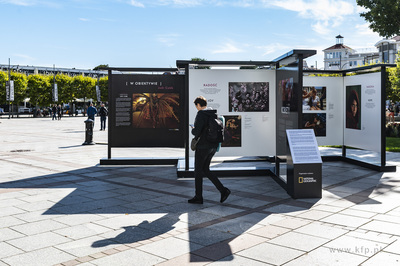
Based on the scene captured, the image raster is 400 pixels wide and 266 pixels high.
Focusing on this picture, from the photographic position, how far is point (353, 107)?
463 inches

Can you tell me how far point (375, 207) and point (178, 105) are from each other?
6242 millimetres

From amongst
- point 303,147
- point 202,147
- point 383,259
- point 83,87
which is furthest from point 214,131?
point 83,87

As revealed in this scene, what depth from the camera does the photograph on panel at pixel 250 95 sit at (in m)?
10.1

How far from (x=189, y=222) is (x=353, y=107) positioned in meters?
7.53

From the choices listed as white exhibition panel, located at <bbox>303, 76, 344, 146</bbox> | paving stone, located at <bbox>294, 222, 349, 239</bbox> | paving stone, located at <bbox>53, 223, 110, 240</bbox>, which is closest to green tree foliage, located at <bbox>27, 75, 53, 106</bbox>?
white exhibition panel, located at <bbox>303, 76, 344, 146</bbox>

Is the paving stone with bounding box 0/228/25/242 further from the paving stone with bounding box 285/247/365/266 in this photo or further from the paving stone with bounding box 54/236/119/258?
the paving stone with bounding box 285/247/365/266

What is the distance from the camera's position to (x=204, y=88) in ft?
33.0

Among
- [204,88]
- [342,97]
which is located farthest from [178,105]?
[342,97]

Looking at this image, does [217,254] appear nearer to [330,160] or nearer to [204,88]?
[204,88]

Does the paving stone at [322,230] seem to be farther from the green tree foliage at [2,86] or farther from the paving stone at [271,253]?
the green tree foliage at [2,86]

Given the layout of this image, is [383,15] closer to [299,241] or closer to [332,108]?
[332,108]

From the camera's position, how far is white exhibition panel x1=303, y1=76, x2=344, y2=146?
12250mm

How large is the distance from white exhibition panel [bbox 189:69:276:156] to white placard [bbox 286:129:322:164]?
227 centimetres

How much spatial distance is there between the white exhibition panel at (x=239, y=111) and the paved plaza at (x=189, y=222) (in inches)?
32.7
